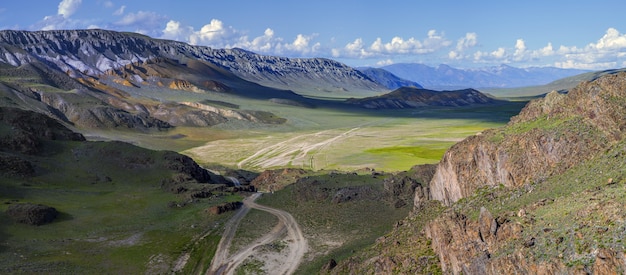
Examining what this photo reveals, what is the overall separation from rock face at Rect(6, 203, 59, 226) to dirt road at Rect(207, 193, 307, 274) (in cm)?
2354

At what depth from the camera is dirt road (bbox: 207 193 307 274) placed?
5331 cm

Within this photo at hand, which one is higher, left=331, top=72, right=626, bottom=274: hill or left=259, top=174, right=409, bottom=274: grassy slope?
left=331, top=72, right=626, bottom=274: hill

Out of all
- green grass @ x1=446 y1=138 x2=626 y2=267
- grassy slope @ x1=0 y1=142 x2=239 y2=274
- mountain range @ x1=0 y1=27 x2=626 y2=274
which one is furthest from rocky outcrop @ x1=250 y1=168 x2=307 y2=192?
green grass @ x1=446 y1=138 x2=626 y2=267

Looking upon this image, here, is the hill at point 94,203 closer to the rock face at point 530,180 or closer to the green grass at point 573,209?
the rock face at point 530,180

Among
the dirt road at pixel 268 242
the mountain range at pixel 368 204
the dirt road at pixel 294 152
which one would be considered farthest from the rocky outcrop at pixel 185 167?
the dirt road at pixel 294 152

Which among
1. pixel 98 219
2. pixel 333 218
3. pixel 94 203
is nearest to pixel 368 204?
pixel 333 218

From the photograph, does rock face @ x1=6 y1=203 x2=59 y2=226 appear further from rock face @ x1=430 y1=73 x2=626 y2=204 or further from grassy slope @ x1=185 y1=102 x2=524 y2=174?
grassy slope @ x1=185 y1=102 x2=524 y2=174

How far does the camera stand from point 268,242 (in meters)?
60.8

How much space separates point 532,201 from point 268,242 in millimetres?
34482

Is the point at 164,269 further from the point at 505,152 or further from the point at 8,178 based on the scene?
the point at 8,178

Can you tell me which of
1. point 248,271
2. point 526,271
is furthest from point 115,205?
point 526,271

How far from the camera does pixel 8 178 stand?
81.8 metres

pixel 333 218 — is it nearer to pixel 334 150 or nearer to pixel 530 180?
pixel 530 180

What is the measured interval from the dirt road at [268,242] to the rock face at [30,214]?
23.5 m
